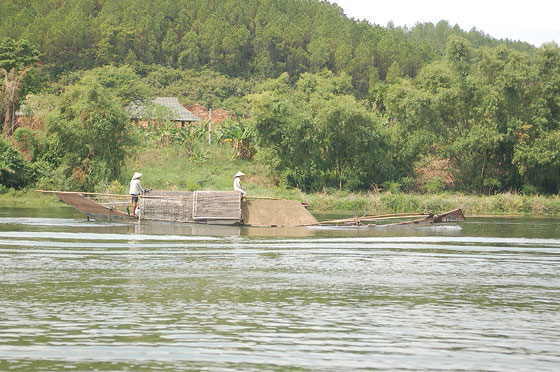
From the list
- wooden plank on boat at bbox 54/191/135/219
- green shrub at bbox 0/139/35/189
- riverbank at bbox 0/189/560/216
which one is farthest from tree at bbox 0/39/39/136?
wooden plank on boat at bbox 54/191/135/219

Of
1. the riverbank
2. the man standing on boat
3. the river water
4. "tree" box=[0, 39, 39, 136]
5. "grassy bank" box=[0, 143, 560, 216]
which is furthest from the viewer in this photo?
"tree" box=[0, 39, 39, 136]

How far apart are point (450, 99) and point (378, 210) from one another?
34.4ft

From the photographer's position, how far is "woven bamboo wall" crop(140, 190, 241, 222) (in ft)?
75.2

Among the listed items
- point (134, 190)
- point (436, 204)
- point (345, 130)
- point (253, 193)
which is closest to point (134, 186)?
point (134, 190)

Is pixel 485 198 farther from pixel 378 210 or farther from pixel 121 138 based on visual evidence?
pixel 121 138

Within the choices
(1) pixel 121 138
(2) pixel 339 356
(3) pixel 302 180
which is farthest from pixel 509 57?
(2) pixel 339 356

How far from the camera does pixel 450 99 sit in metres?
42.0

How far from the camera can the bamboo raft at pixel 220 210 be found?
2295 cm

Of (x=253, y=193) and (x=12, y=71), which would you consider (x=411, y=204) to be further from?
(x=12, y=71)

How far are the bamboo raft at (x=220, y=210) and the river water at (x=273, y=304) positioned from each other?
2.52 m

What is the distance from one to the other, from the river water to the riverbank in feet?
44.8

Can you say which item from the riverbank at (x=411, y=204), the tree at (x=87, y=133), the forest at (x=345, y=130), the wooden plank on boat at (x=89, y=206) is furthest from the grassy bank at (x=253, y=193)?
the wooden plank on boat at (x=89, y=206)

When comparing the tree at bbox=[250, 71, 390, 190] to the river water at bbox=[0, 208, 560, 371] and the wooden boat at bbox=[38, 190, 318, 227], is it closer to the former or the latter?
the wooden boat at bbox=[38, 190, 318, 227]

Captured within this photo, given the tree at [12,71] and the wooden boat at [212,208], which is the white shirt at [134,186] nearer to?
the wooden boat at [212,208]
